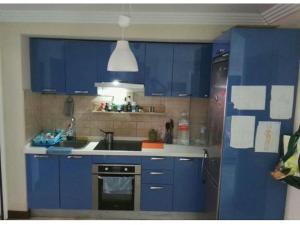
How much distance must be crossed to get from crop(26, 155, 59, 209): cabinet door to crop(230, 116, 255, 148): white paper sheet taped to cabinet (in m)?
1.96

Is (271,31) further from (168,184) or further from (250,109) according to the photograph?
(168,184)

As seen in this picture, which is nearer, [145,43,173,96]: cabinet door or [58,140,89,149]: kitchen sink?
[145,43,173,96]: cabinet door

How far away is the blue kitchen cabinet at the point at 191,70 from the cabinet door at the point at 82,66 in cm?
94

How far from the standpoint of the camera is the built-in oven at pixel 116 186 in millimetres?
2852

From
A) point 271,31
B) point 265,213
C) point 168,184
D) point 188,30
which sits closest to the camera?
point 271,31

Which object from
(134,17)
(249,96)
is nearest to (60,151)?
(134,17)

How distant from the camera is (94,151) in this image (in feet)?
9.30

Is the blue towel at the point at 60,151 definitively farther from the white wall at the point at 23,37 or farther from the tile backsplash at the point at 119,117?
the tile backsplash at the point at 119,117

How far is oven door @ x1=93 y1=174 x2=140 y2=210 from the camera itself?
287 centimetres

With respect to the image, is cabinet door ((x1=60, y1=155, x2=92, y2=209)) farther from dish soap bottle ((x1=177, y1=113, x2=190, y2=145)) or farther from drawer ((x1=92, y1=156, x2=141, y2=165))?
dish soap bottle ((x1=177, y1=113, x2=190, y2=145))

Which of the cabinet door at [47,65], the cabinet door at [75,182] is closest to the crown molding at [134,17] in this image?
the cabinet door at [47,65]

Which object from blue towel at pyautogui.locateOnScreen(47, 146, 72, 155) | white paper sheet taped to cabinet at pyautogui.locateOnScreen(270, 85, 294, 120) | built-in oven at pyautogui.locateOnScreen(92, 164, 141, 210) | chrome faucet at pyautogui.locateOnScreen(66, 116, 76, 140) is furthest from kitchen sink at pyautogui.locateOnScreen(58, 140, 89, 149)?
white paper sheet taped to cabinet at pyautogui.locateOnScreen(270, 85, 294, 120)

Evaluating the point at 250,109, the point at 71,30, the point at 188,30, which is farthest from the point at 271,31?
the point at 71,30

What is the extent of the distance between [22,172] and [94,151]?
908 mm
